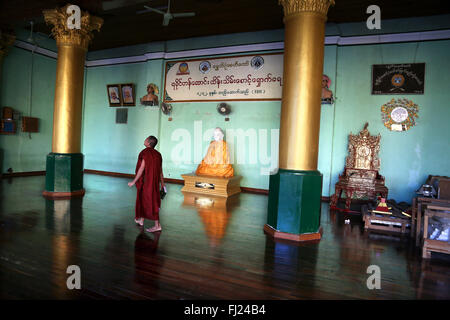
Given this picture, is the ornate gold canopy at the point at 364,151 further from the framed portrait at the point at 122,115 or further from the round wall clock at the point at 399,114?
the framed portrait at the point at 122,115

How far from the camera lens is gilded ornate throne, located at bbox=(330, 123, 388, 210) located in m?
6.41

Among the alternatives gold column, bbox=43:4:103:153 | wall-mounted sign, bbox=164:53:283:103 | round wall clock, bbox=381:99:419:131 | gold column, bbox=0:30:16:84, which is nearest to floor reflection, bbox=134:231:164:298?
gold column, bbox=43:4:103:153

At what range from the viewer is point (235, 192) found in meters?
7.86

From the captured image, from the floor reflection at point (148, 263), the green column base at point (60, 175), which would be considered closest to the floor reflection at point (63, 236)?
the green column base at point (60, 175)

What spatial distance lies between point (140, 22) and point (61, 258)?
22.5ft

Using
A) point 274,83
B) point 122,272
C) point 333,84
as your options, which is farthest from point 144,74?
point 122,272

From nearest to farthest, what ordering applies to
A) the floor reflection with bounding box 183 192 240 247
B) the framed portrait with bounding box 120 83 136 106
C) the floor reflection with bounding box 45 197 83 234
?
the floor reflection with bounding box 45 197 83 234
the floor reflection with bounding box 183 192 240 247
the framed portrait with bounding box 120 83 136 106

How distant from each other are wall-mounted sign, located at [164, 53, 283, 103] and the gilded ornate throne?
2278 millimetres

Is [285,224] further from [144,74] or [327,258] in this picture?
[144,74]

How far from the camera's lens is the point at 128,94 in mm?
10094

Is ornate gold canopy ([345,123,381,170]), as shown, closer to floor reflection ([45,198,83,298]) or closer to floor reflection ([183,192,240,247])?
floor reflection ([183,192,240,247])

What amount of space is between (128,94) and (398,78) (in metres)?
7.79

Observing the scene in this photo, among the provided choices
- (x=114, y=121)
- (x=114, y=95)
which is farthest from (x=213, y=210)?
(x=114, y=95)

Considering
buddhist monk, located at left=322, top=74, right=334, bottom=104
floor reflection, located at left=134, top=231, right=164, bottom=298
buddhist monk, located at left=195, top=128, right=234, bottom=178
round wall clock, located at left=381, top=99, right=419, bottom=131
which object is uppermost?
buddhist monk, located at left=322, top=74, right=334, bottom=104
